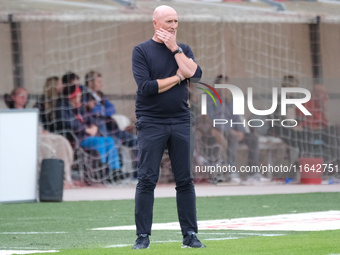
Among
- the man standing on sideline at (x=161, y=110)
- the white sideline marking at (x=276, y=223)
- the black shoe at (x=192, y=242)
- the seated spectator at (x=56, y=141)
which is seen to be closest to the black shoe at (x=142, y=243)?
the man standing on sideline at (x=161, y=110)

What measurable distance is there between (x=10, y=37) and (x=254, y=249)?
12343 millimetres

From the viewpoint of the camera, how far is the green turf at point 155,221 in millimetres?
7789

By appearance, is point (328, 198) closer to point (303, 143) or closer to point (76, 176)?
point (303, 143)

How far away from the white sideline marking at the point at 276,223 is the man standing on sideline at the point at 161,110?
2410mm

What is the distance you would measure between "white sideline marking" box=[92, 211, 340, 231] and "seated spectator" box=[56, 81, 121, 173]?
6574 mm

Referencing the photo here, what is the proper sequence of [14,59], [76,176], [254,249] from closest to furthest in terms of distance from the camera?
[254,249], [76,176], [14,59]

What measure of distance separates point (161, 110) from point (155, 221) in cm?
415

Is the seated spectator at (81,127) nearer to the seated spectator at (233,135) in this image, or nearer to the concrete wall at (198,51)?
the concrete wall at (198,51)

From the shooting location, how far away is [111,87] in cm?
1995

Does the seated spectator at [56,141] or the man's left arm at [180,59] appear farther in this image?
the seated spectator at [56,141]

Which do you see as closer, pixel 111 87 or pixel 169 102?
pixel 169 102

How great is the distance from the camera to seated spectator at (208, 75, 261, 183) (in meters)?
18.1

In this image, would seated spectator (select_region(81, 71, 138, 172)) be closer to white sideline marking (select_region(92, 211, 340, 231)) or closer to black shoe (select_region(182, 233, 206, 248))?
white sideline marking (select_region(92, 211, 340, 231))

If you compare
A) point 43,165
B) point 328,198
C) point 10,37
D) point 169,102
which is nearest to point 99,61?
point 10,37
